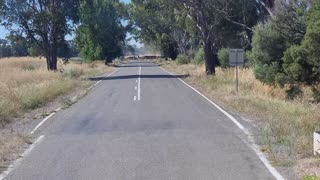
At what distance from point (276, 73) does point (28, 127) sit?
44.1 ft

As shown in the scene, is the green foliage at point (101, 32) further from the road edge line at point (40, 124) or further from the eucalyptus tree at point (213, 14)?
the road edge line at point (40, 124)

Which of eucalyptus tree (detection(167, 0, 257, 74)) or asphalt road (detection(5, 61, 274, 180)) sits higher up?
eucalyptus tree (detection(167, 0, 257, 74))

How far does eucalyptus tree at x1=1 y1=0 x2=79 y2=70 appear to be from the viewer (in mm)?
48156

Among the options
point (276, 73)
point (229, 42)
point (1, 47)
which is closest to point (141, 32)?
point (229, 42)

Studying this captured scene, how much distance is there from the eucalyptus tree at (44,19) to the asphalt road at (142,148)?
31.3 metres

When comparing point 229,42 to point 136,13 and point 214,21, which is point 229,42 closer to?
point 214,21

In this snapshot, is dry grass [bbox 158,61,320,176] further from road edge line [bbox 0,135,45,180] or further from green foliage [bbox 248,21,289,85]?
road edge line [bbox 0,135,45,180]

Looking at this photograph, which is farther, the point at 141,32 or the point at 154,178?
the point at 141,32

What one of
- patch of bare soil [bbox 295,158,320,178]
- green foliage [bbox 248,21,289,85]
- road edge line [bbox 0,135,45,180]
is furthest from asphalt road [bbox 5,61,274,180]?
green foliage [bbox 248,21,289,85]

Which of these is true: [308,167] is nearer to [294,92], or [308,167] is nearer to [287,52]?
[287,52]

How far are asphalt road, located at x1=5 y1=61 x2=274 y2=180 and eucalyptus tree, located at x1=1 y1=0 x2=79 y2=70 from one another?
103ft

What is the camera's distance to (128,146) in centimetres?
1130

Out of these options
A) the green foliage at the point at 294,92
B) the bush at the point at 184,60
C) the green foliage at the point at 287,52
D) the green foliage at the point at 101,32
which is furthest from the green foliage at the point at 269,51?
the green foliage at the point at 101,32

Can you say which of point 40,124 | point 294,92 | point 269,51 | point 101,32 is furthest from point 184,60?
point 40,124
